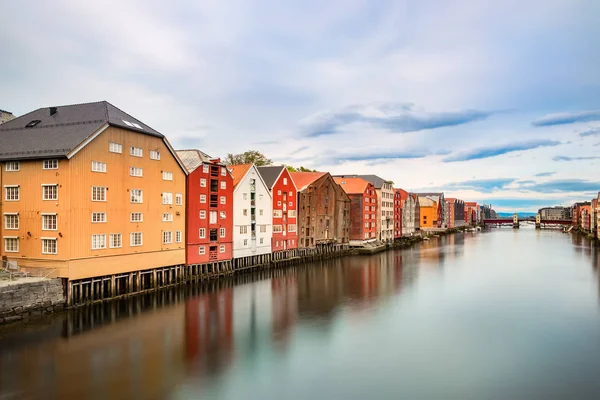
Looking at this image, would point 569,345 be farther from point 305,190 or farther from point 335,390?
point 305,190

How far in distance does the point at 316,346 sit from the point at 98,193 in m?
17.1

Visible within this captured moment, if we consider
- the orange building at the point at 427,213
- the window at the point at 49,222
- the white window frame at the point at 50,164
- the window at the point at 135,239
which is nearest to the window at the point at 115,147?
the white window frame at the point at 50,164

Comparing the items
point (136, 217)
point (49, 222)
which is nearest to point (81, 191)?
point (49, 222)

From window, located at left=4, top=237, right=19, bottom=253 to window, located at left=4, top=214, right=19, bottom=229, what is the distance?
759 mm

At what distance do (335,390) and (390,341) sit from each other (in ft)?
23.0

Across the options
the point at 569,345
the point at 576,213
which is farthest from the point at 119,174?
the point at 576,213

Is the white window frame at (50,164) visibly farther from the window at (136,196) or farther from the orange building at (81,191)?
the window at (136,196)

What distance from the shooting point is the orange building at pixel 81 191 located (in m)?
26.5

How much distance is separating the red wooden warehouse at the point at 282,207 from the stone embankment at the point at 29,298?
27.6 meters

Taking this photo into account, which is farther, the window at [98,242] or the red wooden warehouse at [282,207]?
the red wooden warehouse at [282,207]

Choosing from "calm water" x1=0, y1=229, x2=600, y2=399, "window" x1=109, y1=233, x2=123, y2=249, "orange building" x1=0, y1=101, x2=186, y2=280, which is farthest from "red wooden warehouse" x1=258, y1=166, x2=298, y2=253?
"window" x1=109, y1=233, x2=123, y2=249

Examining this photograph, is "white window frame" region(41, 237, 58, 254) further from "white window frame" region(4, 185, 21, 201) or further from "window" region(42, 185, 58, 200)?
"white window frame" region(4, 185, 21, 201)

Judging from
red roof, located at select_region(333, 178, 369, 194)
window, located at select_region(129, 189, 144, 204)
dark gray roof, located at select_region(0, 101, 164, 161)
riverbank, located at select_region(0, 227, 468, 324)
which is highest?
dark gray roof, located at select_region(0, 101, 164, 161)

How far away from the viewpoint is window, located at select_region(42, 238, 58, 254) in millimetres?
26417
